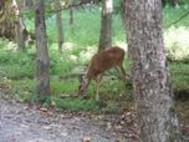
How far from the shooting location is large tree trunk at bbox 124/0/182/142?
7.64 metres

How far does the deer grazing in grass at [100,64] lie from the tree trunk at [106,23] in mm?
2340

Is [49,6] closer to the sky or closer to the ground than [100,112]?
closer to the sky

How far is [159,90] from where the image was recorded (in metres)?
7.80

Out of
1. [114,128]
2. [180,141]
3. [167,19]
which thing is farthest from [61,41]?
[180,141]

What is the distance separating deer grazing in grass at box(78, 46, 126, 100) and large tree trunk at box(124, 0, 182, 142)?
240 inches

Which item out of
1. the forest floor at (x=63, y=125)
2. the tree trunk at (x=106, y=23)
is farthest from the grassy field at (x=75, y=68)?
the tree trunk at (x=106, y=23)

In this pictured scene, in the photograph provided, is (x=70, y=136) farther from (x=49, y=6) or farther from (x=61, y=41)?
(x=61, y=41)

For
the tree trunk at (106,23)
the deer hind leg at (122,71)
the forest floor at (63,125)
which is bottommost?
the forest floor at (63,125)

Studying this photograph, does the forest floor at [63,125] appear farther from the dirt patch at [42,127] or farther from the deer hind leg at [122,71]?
the deer hind leg at [122,71]

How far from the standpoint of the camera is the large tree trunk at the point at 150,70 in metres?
7.64

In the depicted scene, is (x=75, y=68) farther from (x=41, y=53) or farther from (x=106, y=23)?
(x=41, y=53)

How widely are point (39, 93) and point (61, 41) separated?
9762 millimetres

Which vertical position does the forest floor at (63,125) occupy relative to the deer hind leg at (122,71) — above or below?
below

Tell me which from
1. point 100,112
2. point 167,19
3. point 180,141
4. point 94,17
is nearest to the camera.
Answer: point 180,141
